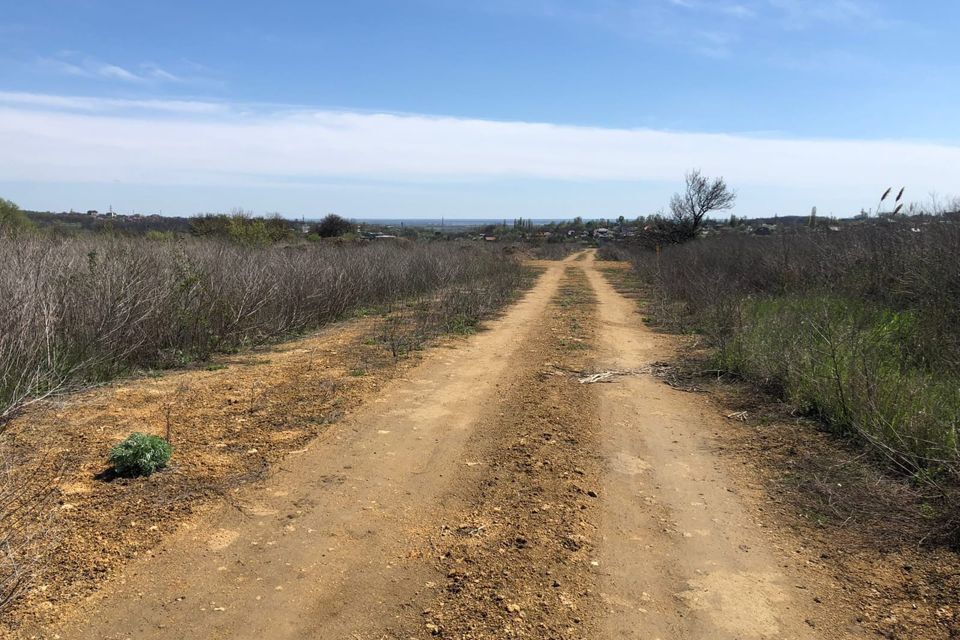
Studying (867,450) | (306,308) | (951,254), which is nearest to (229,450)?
(867,450)

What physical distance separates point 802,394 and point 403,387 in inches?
176

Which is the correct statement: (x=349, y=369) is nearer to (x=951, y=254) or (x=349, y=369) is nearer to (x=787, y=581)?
(x=787, y=581)

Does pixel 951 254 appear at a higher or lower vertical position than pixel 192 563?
higher

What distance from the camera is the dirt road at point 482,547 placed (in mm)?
2982

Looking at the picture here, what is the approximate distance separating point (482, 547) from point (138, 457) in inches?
106

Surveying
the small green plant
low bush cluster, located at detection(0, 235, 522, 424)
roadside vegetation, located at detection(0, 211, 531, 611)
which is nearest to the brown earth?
the small green plant

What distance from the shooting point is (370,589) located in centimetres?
324

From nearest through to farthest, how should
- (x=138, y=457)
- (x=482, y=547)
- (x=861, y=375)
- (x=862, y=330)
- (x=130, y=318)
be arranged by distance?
1. (x=482, y=547)
2. (x=138, y=457)
3. (x=861, y=375)
4. (x=130, y=318)
5. (x=862, y=330)

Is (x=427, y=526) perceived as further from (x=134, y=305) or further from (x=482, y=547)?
(x=134, y=305)

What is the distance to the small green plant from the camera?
4547mm

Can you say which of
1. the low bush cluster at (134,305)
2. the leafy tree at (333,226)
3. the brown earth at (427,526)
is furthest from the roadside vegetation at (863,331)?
the leafy tree at (333,226)

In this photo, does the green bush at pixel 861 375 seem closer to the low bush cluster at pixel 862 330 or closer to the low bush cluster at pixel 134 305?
the low bush cluster at pixel 862 330

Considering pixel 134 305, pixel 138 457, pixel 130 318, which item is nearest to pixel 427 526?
pixel 138 457

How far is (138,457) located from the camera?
180 inches
